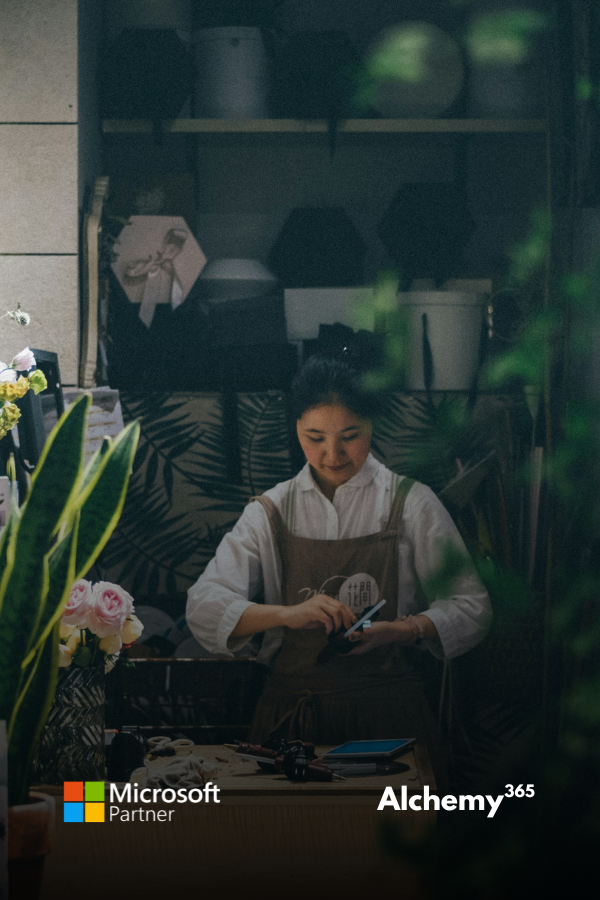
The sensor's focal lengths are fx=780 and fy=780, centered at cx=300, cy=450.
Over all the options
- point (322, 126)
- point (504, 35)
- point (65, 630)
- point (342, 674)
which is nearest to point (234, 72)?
point (322, 126)

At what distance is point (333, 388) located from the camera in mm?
1831

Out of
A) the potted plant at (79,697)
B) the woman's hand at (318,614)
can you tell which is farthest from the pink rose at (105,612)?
the woman's hand at (318,614)

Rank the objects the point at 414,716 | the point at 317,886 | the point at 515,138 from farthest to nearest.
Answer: the point at 515,138 < the point at 414,716 < the point at 317,886

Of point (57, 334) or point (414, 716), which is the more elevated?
point (57, 334)

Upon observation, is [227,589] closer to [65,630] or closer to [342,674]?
[342,674]

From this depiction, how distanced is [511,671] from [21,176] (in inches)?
63.3

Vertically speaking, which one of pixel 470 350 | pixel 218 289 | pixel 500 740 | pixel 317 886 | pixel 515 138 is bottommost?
pixel 317 886

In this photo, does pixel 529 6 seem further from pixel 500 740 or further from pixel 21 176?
pixel 500 740

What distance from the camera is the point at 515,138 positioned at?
1.94 meters

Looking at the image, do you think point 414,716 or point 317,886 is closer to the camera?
point 317,886

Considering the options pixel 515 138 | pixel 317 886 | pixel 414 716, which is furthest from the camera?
pixel 515 138

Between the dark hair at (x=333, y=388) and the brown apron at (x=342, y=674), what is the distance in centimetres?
30

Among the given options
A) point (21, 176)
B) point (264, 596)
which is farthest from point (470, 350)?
point (21, 176)

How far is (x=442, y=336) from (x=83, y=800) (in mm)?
1258
